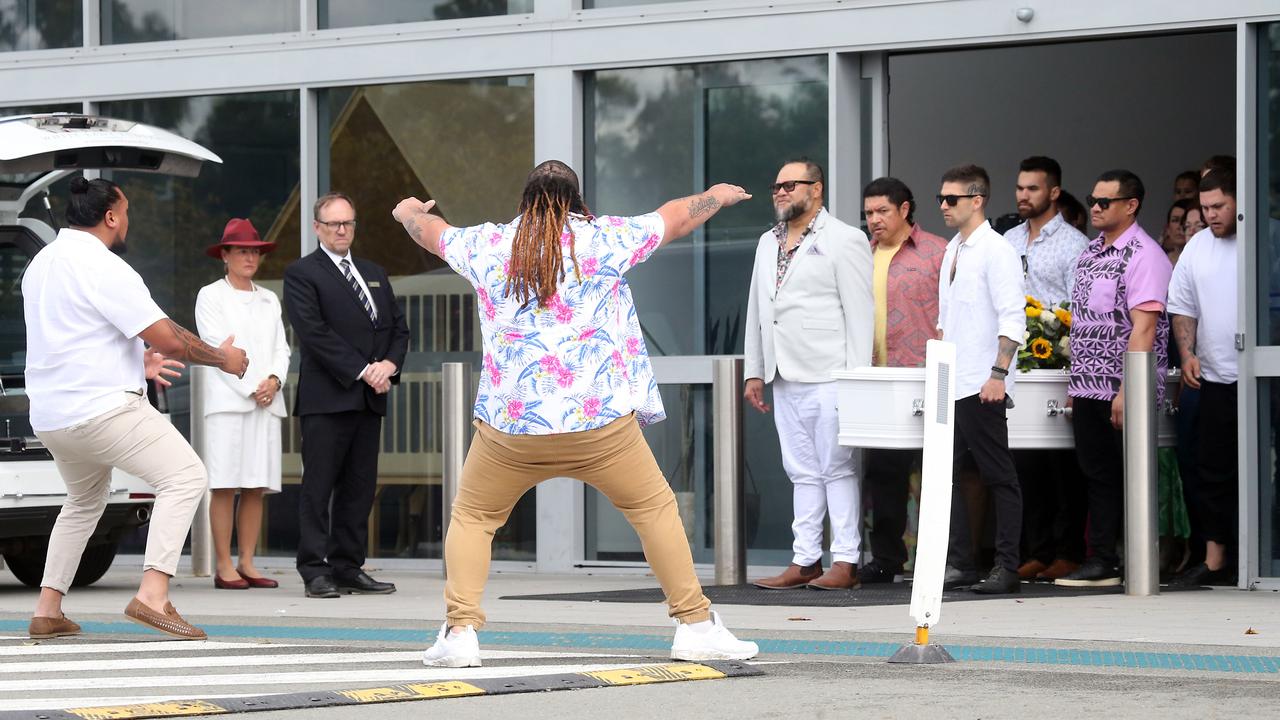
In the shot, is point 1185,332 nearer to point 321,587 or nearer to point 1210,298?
point 1210,298

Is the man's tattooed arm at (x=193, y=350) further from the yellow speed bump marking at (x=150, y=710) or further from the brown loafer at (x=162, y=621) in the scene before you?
the yellow speed bump marking at (x=150, y=710)

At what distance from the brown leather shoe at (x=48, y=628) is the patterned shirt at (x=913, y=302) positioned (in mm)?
4275

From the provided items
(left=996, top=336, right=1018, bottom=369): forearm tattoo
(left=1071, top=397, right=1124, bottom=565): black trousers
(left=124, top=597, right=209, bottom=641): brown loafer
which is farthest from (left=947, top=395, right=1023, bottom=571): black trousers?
(left=124, top=597, right=209, bottom=641): brown loafer

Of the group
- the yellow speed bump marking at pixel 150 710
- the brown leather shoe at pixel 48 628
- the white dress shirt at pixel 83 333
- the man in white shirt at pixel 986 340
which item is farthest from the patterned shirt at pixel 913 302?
the yellow speed bump marking at pixel 150 710

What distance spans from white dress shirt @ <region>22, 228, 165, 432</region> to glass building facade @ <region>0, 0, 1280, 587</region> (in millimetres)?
3226

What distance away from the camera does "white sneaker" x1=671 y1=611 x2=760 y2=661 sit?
6.96 m

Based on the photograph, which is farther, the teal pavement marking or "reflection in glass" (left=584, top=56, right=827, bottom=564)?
"reflection in glass" (left=584, top=56, right=827, bottom=564)

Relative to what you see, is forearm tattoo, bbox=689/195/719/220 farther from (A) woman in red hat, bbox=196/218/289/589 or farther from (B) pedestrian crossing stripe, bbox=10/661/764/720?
(A) woman in red hat, bbox=196/218/289/589

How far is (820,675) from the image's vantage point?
6676mm

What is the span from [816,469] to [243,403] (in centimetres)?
327

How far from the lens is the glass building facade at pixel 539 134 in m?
10.8

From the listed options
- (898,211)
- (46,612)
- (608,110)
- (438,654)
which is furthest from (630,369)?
(608,110)

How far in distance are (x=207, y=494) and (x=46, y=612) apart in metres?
3.92

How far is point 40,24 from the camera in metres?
13.3
